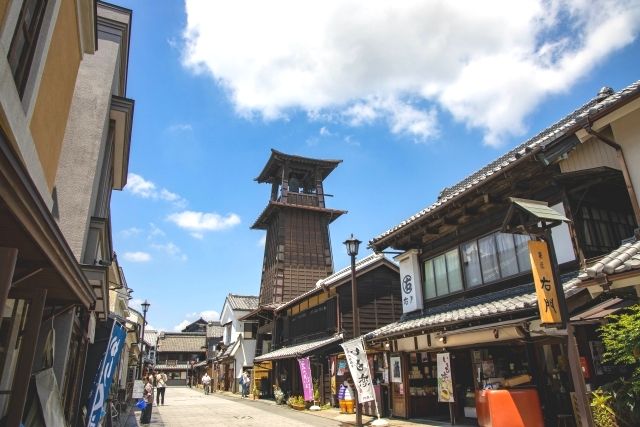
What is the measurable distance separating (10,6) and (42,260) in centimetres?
285

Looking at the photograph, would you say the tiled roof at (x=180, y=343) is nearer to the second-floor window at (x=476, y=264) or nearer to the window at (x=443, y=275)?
the window at (x=443, y=275)

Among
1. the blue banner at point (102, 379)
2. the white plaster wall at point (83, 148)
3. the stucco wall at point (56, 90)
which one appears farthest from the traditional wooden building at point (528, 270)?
the white plaster wall at point (83, 148)

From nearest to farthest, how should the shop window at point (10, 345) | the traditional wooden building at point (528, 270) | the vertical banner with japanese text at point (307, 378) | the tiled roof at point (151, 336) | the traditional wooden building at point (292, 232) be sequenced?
the shop window at point (10, 345) → the traditional wooden building at point (528, 270) → the vertical banner with japanese text at point (307, 378) → the traditional wooden building at point (292, 232) → the tiled roof at point (151, 336)

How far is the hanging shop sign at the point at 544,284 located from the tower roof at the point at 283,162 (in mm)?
33846

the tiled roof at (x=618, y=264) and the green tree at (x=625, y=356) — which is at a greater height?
the tiled roof at (x=618, y=264)

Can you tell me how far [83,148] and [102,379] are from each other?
5186mm

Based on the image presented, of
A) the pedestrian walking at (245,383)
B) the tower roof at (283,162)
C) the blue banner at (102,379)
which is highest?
the tower roof at (283,162)

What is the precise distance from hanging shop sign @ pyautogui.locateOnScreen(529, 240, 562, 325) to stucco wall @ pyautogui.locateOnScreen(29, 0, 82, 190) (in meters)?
7.99

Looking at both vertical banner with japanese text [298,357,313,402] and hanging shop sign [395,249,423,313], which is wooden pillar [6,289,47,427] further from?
vertical banner with japanese text [298,357,313,402]

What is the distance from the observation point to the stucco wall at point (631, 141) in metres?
8.88

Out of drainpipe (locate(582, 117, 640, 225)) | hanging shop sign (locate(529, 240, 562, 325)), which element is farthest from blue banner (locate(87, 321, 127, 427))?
drainpipe (locate(582, 117, 640, 225))

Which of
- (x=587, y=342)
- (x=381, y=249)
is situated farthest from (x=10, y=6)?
(x=381, y=249)

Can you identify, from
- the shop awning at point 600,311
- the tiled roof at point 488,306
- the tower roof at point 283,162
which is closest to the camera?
the shop awning at point 600,311

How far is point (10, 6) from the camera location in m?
4.62
